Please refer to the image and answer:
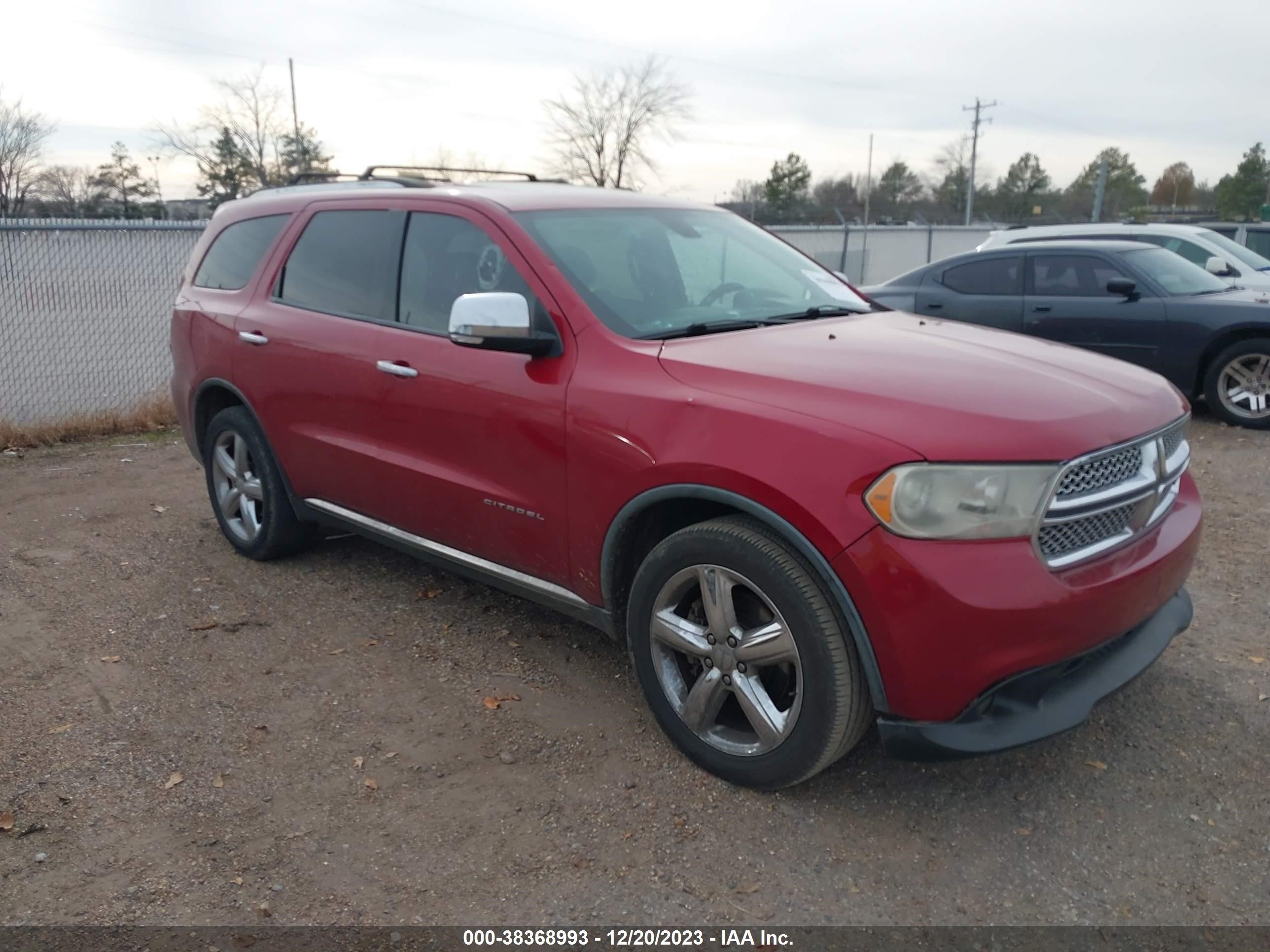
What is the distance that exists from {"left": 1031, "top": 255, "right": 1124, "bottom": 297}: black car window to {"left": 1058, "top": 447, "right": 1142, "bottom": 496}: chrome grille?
6.82 meters

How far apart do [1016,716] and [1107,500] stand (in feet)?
2.10

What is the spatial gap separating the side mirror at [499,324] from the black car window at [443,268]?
1.01 feet

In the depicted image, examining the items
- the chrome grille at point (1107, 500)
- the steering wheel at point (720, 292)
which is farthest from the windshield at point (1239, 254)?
the chrome grille at point (1107, 500)

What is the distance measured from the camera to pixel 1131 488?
2.97 meters

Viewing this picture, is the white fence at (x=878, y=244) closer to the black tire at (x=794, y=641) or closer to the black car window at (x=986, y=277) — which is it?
the black car window at (x=986, y=277)

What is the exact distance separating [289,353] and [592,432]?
1.91 meters

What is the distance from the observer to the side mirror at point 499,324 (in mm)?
3398

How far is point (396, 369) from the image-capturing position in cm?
404

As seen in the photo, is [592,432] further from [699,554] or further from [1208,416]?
[1208,416]

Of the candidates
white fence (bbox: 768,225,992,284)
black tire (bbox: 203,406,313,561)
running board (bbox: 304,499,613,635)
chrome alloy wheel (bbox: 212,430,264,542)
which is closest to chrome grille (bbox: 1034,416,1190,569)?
running board (bbox: 304,499,613,635)

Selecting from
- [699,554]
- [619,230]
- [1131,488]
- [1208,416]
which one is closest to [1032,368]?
[1131,488]

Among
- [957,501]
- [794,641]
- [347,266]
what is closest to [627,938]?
[794,641]

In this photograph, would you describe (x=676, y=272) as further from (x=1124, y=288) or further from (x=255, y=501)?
(x=1124, y=288)

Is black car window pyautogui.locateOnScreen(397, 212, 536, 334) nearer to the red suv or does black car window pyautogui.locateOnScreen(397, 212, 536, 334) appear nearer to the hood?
the red suv
